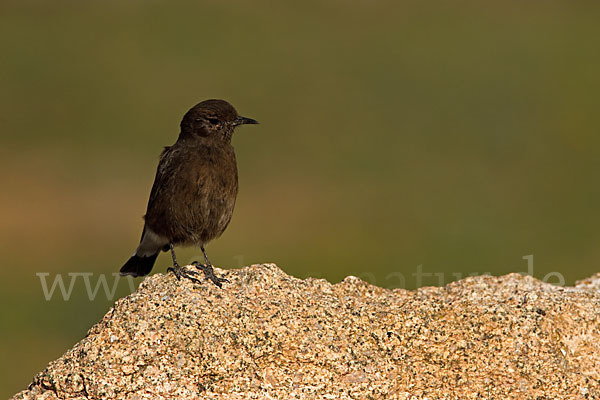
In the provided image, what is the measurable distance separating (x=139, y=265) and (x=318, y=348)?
109 inches

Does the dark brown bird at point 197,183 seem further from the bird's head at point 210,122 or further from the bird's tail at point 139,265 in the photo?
the bird's tail at point 139,265

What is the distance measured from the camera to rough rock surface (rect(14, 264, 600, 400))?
16.3 feet

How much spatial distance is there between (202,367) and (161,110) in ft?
76.8

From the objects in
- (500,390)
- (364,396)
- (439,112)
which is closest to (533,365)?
(500,390)

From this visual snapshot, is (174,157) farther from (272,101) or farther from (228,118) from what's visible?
(272,101)

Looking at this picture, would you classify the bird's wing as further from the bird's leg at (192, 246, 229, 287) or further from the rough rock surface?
the rough rock surface

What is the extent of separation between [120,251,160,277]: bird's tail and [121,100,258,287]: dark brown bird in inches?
9.7

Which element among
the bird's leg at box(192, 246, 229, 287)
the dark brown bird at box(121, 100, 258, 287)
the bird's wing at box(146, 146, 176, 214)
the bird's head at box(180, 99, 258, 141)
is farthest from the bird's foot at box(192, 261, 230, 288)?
the bird's head at box(180, 99, 258, 141)

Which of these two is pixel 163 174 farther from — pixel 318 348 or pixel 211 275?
pixel 318 348

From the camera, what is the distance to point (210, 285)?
570cm

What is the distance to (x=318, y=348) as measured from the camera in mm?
5141

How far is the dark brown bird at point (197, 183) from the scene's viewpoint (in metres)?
6.84

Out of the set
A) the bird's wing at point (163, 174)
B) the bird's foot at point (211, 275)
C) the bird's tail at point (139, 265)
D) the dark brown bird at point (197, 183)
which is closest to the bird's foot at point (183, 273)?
the bird's foot at point (211, 275)

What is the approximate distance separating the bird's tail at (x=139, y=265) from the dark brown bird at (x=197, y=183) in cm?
25
